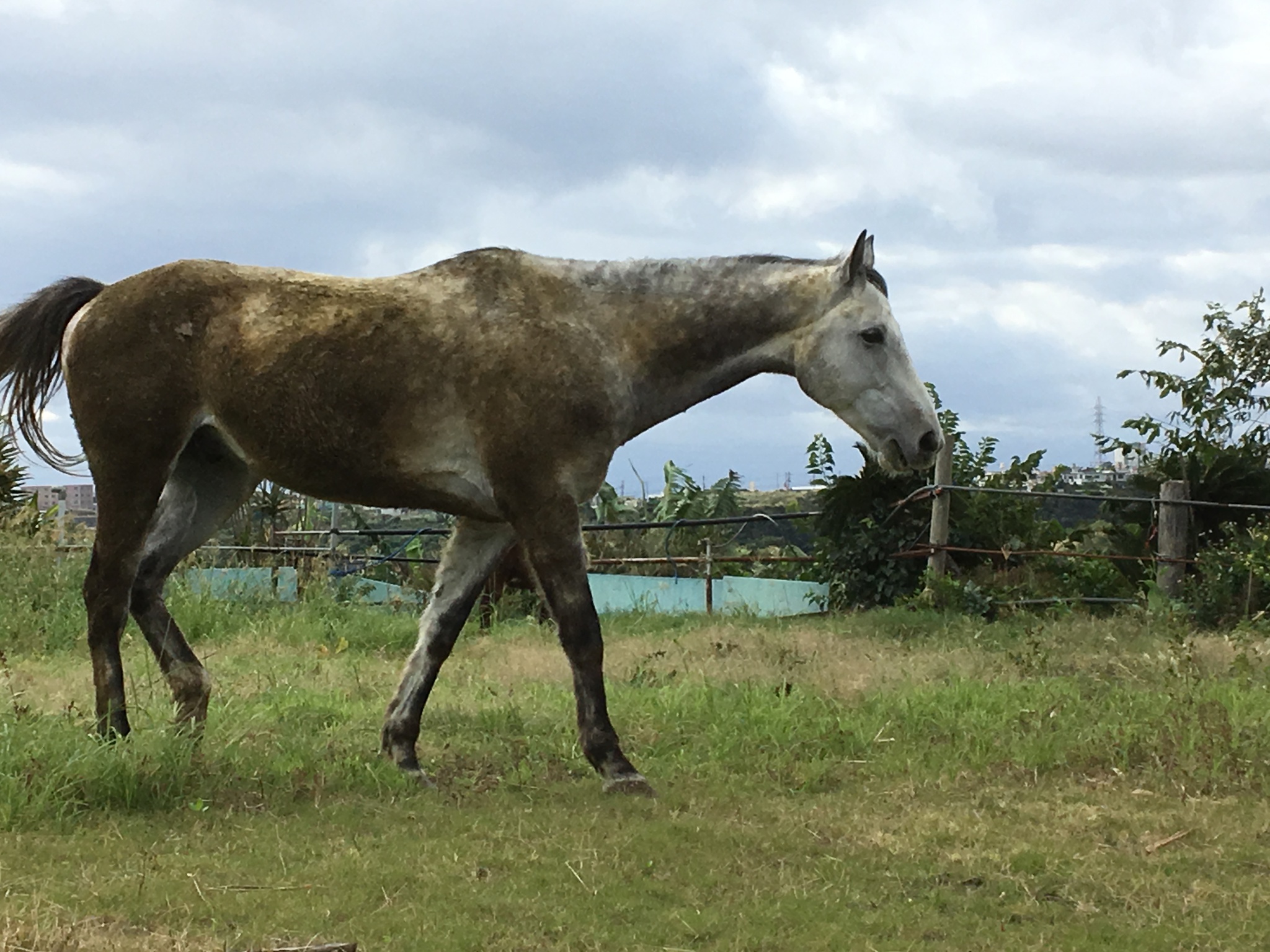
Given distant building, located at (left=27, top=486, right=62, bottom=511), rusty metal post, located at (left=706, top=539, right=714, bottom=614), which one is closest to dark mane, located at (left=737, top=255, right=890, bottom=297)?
rusty metal post, located at (left=706, top=539, right=714, bottom=614)

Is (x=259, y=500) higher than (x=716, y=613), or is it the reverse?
(x=259, y=500)

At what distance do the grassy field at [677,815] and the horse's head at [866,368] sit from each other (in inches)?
55.2

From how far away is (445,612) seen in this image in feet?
18.0

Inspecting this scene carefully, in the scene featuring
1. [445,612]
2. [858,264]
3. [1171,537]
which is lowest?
[445,612]

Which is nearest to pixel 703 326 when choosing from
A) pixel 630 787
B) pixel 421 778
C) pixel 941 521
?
pixel 630 787

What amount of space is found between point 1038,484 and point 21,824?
1141 centimetres

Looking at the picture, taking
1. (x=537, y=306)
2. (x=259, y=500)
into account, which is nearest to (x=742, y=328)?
(x=537, y=306)

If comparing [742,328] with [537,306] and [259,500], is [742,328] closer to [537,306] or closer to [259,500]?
[537,306]

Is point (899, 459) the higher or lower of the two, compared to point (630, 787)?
higher

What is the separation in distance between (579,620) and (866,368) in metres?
1.53

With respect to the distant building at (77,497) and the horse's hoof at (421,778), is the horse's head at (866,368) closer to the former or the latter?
the horse's hoof at (421,778)

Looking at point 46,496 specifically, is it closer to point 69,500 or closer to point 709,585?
point 69,500

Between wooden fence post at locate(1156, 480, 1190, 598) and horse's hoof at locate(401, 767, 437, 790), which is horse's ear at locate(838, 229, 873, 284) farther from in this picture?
wooden fence post at locate(1156, 480, 1190, 598)

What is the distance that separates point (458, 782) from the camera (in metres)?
5.16
